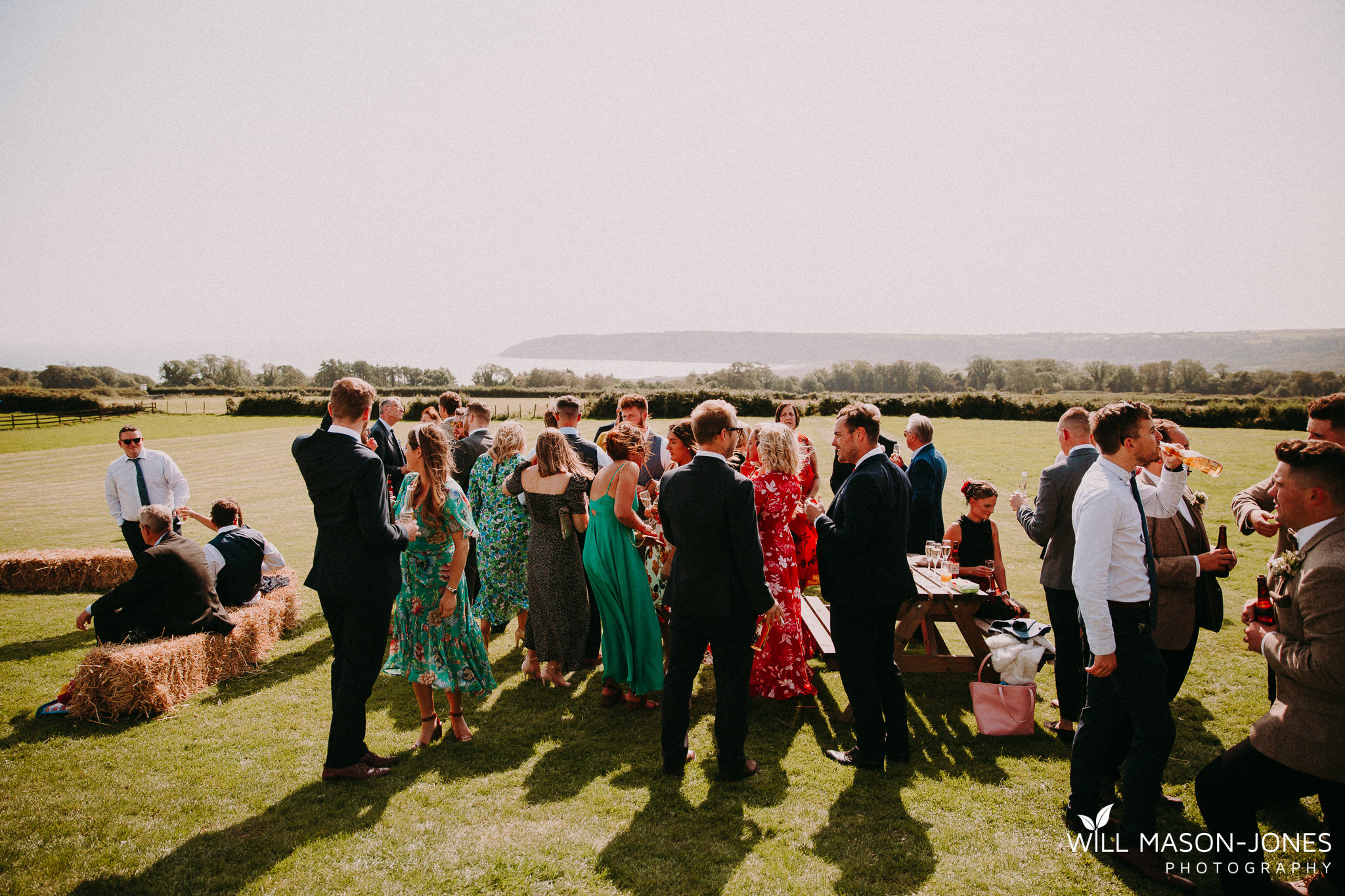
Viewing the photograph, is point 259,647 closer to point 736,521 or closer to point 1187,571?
point 736,521

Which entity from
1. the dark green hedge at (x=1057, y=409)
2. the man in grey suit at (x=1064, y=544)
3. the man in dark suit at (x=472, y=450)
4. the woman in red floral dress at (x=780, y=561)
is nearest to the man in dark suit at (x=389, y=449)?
the man in dark suit at (x=472, y=450)

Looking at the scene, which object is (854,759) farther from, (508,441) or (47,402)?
(47,402)

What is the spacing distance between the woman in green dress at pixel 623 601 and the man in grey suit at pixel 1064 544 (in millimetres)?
2840

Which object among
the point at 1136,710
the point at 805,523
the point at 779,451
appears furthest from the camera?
the point at 805,523

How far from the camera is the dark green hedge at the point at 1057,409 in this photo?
113 ft

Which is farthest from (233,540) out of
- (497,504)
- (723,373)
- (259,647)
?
(723,373)

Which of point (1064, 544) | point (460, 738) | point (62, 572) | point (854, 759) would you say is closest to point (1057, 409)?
point (1064, 544)

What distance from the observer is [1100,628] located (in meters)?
3.18

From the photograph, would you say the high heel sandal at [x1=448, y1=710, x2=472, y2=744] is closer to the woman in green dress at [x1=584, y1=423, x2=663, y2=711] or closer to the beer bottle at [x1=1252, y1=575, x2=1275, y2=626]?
the woman in green dress at [x1=584, y1=423, x2=663, y2=711]

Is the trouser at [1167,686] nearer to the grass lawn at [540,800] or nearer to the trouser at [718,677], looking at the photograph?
the grass lawn at [540,800]

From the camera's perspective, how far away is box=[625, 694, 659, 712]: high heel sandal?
17.5 feet

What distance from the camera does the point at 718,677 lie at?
416 cm

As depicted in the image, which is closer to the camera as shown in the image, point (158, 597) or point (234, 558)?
point (158, 597)

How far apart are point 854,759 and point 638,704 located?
5.96ft
